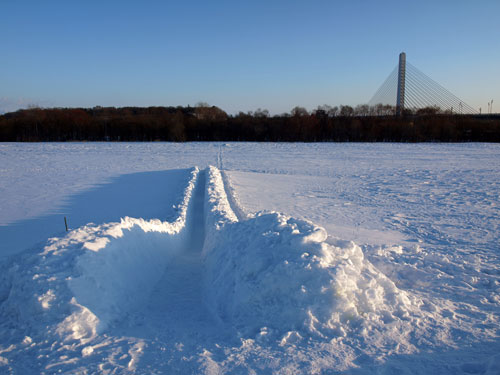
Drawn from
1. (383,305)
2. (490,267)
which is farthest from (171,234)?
(490,267)

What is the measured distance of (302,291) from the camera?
3871mm

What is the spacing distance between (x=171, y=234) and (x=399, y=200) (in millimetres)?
8845

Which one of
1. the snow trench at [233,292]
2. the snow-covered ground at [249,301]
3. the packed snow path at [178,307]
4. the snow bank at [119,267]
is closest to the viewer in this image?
the snow-covered ground at [249,301]

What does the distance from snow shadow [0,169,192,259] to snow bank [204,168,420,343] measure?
11.3 feet

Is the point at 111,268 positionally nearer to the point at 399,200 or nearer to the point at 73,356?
the point at 73,356

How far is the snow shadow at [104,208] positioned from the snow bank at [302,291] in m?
3.46

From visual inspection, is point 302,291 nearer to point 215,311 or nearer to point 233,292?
point 233,292

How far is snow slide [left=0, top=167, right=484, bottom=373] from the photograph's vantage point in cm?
335

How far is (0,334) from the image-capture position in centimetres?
372

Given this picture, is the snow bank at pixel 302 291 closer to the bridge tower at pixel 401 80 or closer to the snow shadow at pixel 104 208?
the snow shadow at pixel 104 208

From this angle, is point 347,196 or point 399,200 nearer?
point 399,200

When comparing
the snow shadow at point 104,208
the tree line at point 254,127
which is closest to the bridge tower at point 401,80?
the tree line at point 254,127

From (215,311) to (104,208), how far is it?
28.3ft

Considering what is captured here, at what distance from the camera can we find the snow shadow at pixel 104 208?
8527 millimetres
